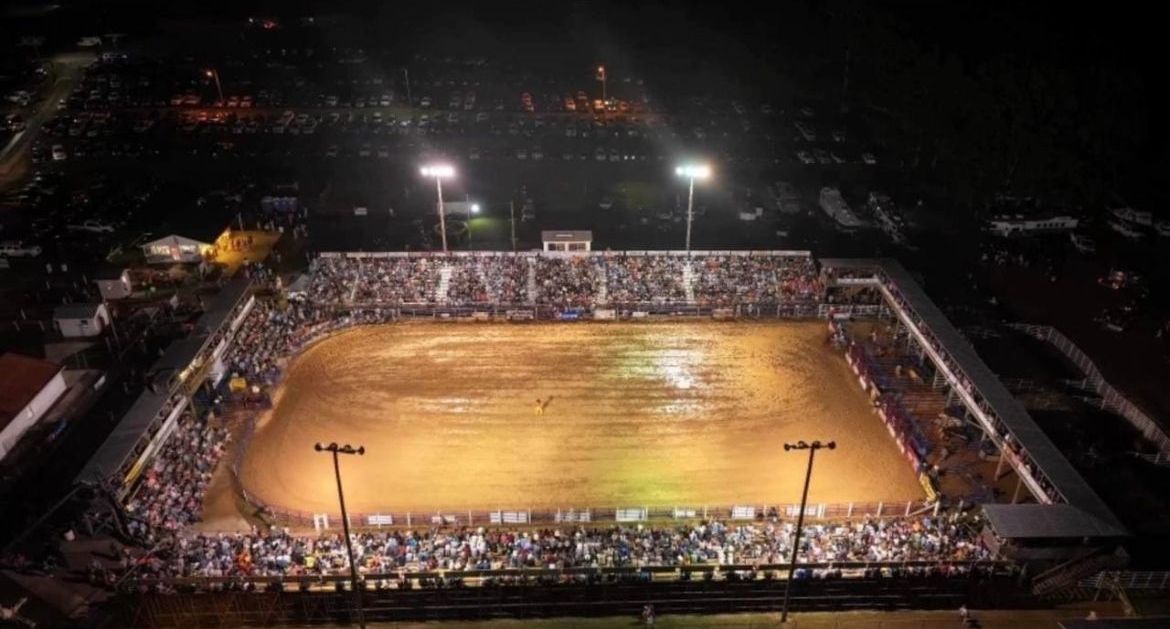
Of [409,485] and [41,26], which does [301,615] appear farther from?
[41,26]

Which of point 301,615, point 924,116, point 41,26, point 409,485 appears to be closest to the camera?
point 301,615

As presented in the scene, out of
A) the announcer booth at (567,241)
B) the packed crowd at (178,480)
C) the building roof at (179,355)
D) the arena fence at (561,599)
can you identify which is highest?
the announcer booth at (567,241)

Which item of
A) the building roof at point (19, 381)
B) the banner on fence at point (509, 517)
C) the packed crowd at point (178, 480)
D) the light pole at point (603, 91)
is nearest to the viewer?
the packed crowd at point (178, 480)

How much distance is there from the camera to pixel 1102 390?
115ft

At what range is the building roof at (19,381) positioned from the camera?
31250mm

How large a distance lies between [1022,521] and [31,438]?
38922mm

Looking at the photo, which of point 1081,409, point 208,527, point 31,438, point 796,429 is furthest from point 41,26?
point 1081,409

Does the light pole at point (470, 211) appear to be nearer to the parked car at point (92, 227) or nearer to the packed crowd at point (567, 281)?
the packed crowd at point (567, 281)

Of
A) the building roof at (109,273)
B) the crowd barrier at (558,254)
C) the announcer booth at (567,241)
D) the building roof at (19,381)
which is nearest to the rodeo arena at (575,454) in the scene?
the crowd barrier at (558,254)

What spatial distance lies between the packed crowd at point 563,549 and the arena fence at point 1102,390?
12.5 metres

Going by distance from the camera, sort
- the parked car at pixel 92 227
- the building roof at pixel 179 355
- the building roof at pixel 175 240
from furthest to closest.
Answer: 1. the parked car at pixel 92 227
2. the building roof at pixel 175 240
3. the building roof at pixel 179 355

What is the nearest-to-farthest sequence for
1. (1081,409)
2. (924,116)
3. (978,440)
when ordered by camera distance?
(978,440) < (1081,409) < (924,116)

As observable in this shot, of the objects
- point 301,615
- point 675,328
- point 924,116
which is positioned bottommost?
point 301,615

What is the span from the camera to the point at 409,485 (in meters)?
29.1
